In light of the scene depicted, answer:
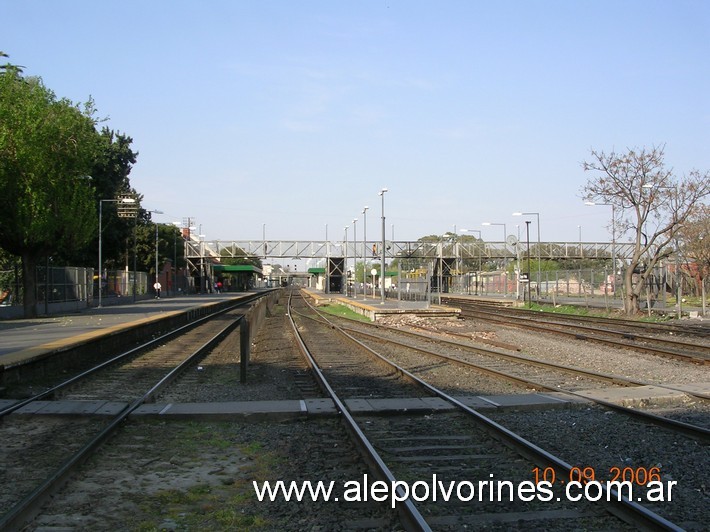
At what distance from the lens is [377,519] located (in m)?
5.79

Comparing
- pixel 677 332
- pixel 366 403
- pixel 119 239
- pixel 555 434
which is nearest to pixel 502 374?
pixel 366 403

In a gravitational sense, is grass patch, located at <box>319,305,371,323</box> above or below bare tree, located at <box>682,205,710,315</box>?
below

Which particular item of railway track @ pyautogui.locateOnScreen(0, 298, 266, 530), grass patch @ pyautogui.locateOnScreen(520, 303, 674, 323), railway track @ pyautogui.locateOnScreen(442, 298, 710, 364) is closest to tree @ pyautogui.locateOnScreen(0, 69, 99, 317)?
railway track @ pyautogui.locateOnScreen(0, 298, 266, 530)

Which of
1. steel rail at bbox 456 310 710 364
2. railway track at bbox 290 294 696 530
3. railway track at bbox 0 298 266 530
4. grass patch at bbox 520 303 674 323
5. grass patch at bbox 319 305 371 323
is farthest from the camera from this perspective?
grass patch at bbox 319 305 371 323

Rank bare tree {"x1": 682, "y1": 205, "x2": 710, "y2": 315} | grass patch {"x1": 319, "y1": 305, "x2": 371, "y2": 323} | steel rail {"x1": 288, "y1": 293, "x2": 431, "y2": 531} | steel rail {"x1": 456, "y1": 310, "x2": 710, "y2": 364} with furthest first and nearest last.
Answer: bare tree {"x1": 682, "y1": 205, "x2": 710, "y2": 315}
grass patch {"x1": 319, "y1": 305, "x2": 371, "y2": 323}
steel rail {"x1": 456, "y1": 310, "x2": 710, "y2": 364}
steel rail {"x1": 288, "y1": 293, "x2": 431, "y2": 531}

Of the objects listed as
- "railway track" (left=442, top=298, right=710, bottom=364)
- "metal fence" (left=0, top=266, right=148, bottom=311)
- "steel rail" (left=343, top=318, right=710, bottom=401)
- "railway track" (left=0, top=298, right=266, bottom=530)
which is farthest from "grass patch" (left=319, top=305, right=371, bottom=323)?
"railway track" (left=0, top=298, right=266, bottom=530)

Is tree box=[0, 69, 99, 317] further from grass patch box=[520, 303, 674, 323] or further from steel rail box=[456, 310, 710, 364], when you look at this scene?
grass patch box=[520, 303, 674, 323]

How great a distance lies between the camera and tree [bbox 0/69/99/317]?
32.3 meters

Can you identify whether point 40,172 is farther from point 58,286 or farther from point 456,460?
point 456,460

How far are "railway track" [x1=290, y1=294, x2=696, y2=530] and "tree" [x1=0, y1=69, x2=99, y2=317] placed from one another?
25.3 meters

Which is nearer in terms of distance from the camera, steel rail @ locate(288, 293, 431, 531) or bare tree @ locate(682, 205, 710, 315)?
steel rail @ locate(288, 293, 431, 531)

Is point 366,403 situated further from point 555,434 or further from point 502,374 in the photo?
point 502,374

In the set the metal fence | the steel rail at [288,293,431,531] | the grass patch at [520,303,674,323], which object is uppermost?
the metal fence

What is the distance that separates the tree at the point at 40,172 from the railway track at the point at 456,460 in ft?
82.9
